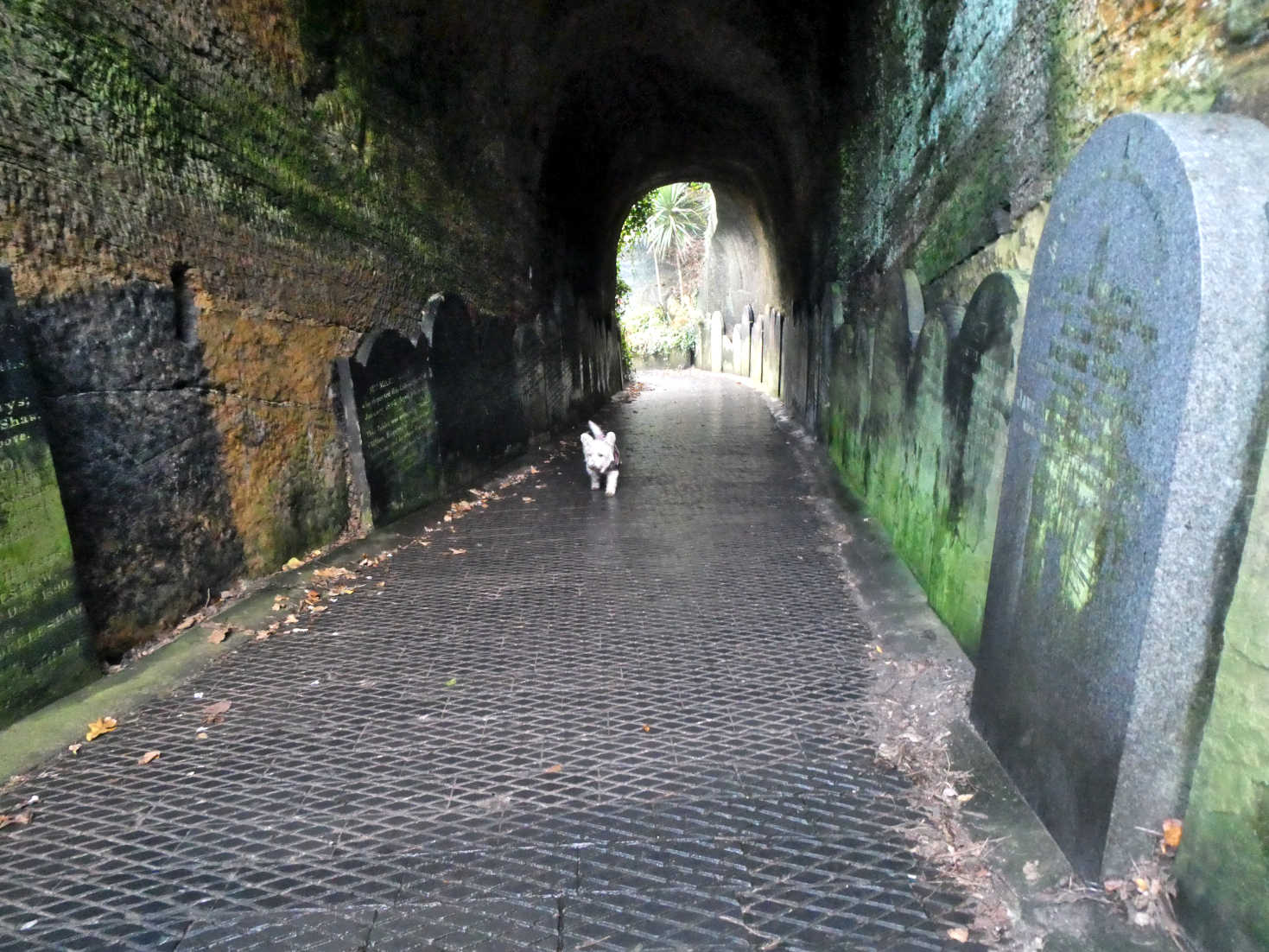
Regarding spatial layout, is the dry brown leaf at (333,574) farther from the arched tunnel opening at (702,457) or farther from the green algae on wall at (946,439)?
the green algae on wall at (946,439)

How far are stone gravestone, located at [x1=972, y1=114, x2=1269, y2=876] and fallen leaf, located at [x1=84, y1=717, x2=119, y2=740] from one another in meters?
3.39

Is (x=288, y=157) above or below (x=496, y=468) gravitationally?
above

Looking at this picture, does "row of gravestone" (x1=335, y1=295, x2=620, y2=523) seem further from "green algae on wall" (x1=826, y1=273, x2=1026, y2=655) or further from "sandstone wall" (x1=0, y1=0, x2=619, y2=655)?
"green algae on wall" (x1=826, y1=273, x2=1026, y2=655)

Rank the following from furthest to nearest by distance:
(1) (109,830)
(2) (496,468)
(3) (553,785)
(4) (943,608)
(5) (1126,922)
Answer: (2) (496,468)
(4) (943,608)
(3) (553,785)
(1) (109,830)
(5) (1126,922)

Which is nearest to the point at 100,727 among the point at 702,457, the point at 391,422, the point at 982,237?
the point at 391,422

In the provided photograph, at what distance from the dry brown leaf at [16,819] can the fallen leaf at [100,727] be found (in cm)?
48

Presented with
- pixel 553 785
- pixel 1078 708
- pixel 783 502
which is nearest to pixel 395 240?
pixel 783 502

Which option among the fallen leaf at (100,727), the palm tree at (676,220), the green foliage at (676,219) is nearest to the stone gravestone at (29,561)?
the fallen leaf at (100,727)

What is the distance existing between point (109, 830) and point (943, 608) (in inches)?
140

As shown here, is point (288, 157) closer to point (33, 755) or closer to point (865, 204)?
point (33, 755)

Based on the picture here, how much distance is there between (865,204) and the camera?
697 cm

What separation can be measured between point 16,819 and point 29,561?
1049 millimetres

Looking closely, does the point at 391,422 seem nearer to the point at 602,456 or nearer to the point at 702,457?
the point at 602,456

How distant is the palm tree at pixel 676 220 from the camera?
3938 centimetres
